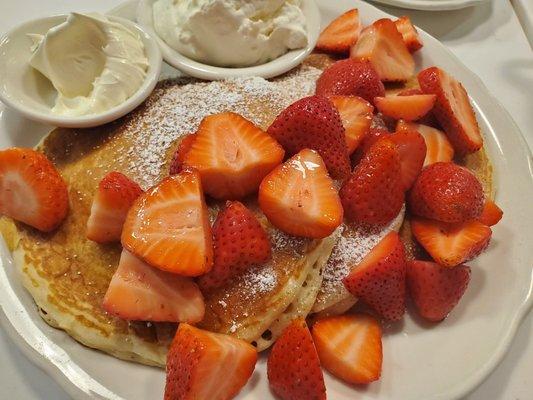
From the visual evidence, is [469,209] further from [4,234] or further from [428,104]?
[4,234]

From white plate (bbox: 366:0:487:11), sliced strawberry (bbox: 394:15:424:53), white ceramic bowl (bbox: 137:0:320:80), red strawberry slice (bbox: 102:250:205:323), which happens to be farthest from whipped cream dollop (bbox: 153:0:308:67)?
red strawberry slice (bbox: 102:250:205:323)

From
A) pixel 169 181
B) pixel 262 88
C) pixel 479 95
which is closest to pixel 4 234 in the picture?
pixel 169 181

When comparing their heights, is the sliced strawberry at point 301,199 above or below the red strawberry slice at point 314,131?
below

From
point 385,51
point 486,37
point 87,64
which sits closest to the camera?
point 87,64

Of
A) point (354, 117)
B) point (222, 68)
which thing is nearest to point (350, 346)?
point (354, 117)

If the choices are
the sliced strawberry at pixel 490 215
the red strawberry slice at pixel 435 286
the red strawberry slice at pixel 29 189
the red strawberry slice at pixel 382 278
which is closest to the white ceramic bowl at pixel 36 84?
the red strawberry slice at pixel 29 189

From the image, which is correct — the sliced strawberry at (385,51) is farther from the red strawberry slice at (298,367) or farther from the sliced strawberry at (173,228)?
the red strawberry slice at (298,367)

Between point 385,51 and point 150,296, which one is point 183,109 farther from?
point 385,51
